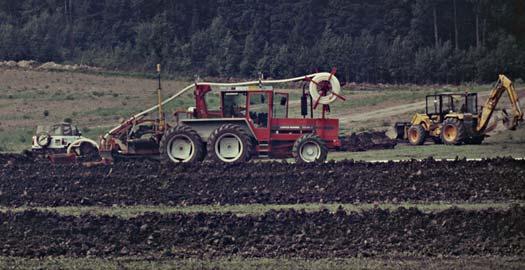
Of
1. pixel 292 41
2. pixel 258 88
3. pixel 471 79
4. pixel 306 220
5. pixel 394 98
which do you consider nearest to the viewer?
pixel 306 220

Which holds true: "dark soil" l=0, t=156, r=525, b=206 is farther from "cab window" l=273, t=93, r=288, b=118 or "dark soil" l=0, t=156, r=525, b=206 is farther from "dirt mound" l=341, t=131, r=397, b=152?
"dirt mound" l=341, t=131, r=397, b=152

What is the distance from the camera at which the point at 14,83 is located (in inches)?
2635

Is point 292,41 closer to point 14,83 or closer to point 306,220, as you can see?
point 14,83

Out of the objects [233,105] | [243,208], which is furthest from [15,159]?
[243,208]

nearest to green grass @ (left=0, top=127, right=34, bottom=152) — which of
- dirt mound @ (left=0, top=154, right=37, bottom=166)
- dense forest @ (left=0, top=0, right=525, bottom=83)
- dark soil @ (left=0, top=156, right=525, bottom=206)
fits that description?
dirt mound @ (left=0, top=154, right=37, bottom=166)

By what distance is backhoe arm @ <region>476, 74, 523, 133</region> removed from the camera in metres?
36.5

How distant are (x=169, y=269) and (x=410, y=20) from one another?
51706 mm

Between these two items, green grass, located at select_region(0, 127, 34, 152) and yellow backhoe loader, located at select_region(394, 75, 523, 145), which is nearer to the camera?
yellow backhoe loader, located at select_region(394, 75, 523, 145)

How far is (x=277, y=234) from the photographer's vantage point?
1738cm

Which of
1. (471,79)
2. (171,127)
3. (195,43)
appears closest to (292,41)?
(195,43)

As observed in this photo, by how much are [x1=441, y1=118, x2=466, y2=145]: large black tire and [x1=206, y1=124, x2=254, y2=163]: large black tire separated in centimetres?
979

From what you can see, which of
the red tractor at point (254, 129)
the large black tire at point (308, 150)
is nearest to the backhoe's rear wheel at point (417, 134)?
the red tractor at point (254, 129)

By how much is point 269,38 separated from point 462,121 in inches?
1585

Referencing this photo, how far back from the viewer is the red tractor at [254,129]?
30.0m
